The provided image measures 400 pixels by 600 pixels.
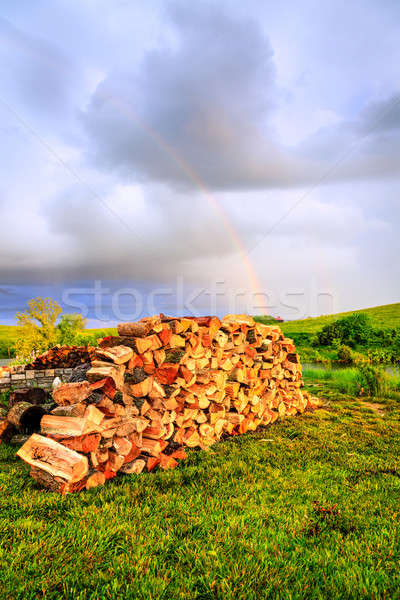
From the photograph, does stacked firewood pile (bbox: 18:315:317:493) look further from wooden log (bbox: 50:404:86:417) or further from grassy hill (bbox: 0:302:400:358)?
grassy hill (bbox: 0:302:400:358)

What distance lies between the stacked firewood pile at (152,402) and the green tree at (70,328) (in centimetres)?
1339

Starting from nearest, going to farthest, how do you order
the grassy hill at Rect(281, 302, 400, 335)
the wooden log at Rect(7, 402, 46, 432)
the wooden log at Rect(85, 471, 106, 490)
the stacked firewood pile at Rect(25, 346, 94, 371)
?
the wooden log at Rect(85, 471, 106, 490) < the wooden log at Rect(7, 402, 46, 432) < the stacked firewood pile at Rect(25, 346, 94, 371) < the grassy hill at Rect(281, 302, 400, 335)

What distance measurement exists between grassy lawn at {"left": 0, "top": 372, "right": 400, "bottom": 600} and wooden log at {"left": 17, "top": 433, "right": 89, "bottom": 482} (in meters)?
0.27

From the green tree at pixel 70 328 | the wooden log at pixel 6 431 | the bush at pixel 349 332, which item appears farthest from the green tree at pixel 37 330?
the bush at pixel 349 332

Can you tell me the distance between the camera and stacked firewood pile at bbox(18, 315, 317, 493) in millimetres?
4582

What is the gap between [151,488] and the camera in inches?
180

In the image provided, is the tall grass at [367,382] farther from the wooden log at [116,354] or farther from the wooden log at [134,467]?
the wooden log at [116,354]

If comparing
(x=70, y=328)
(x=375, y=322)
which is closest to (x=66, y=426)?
(x=70, y=328)

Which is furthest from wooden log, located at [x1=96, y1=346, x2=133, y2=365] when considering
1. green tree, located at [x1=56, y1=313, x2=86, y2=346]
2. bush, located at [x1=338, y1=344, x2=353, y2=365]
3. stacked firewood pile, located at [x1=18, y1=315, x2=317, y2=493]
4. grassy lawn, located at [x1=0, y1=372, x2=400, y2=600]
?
bush, located at [x1=338, y1=344, x2=353, y2=365]

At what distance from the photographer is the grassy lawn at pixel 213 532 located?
9.00 feet

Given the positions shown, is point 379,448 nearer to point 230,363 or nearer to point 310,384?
point 230,363

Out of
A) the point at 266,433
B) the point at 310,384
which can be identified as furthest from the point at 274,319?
the point at 266,433

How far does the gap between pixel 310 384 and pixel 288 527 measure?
1271cm

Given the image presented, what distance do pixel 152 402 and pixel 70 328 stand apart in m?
15.5
